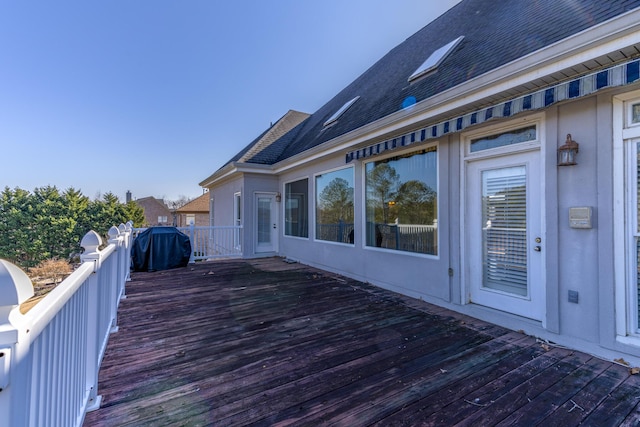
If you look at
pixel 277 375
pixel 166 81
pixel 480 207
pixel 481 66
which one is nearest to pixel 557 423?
pixel 277 375

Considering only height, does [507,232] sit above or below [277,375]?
above

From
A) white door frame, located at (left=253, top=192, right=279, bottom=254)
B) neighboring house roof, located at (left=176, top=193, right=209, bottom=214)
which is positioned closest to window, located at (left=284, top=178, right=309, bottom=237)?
white door frame, located at (left=253, top=192, right=279, bottom=254)

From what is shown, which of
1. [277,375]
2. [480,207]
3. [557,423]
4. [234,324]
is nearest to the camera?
[557,423]

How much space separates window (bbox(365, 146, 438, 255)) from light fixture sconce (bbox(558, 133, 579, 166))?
5.19 ft

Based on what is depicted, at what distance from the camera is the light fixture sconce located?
2.87 meters

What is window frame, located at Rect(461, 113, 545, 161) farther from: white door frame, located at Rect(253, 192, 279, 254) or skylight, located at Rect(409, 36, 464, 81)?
white door frame, located at Rect(253, 192, 279, 254)

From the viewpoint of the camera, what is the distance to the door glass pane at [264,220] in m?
8.98

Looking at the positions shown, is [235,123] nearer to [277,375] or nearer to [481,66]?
[481,66]

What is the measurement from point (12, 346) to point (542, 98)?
396 centimetres

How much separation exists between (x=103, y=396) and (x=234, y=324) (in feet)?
5.06

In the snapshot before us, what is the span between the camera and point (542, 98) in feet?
9.43

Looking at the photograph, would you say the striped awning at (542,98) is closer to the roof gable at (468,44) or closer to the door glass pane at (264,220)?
the roof gable at (468,44)

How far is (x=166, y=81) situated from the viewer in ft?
35.3

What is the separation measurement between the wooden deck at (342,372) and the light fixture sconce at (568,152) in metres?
1.87
